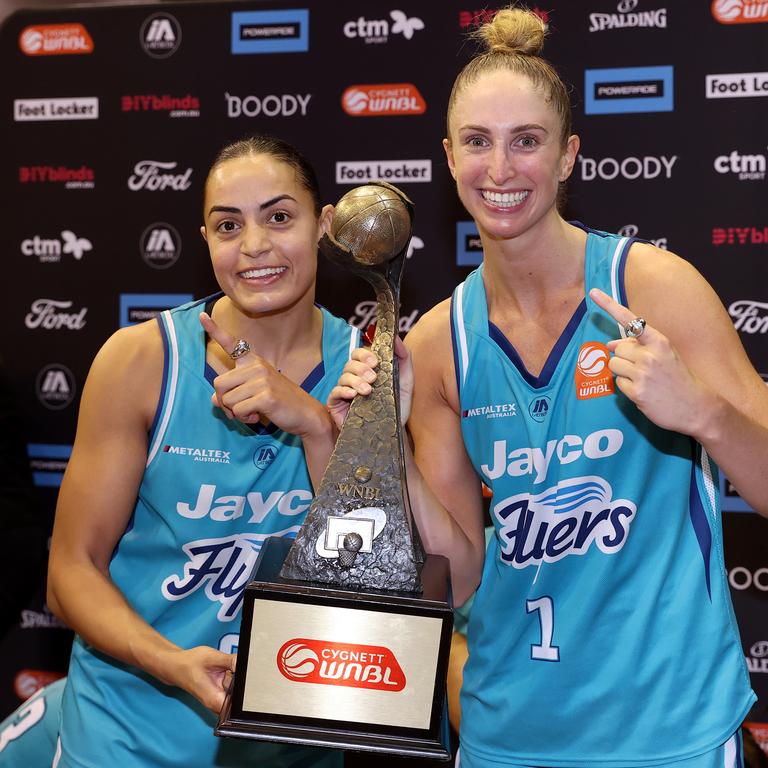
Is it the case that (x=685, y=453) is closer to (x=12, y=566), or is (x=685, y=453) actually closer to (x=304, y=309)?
(x=304, y=309)

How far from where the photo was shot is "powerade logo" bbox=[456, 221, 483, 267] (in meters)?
3.24

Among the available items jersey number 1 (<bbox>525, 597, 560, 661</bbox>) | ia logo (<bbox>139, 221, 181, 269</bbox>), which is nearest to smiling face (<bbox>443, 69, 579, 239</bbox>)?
jersey number 1 (<bbox>525, 597, 560, 661</bbox>)

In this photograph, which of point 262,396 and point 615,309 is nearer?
point 615,309

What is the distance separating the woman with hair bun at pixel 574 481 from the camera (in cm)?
171

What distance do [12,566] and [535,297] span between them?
2120 millimetres

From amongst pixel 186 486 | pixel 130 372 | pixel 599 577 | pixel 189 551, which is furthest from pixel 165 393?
pixel 599 577

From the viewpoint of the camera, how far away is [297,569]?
5.08ft

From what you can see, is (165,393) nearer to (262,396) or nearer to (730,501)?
(262,396)

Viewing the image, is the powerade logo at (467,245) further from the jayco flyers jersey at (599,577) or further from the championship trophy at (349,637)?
the championship trophy at (349,637)

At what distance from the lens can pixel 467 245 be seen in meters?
3.25

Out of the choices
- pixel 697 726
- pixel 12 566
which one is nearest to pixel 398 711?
pixel 697 726

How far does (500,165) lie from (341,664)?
0.84m

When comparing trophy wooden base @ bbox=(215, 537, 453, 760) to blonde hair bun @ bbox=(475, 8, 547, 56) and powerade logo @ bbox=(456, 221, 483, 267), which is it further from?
powerade logo @ bbox=(456, 221, 483, 267)

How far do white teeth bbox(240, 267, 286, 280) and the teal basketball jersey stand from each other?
120 centimetres
